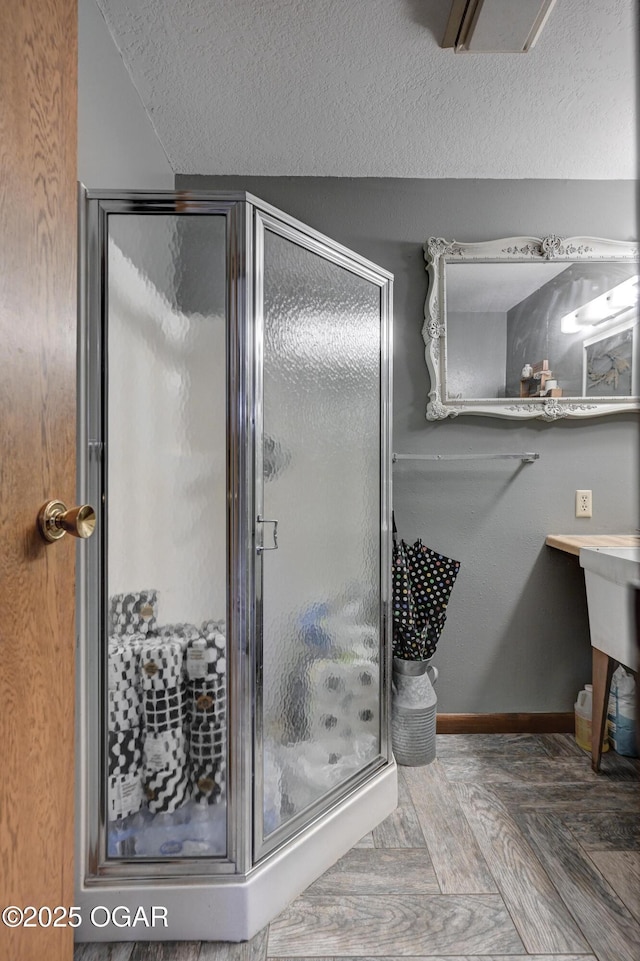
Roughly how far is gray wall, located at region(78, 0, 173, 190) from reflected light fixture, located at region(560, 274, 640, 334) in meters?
1.71

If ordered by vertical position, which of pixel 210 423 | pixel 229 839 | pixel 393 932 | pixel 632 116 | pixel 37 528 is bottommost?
pixel 393 932

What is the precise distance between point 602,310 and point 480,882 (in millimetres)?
2071

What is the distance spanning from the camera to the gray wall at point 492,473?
7.50ft

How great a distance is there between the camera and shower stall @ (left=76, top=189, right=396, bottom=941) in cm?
129

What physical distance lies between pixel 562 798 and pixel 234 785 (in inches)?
46.6

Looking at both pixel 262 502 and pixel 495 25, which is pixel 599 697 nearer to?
pixel 262 502

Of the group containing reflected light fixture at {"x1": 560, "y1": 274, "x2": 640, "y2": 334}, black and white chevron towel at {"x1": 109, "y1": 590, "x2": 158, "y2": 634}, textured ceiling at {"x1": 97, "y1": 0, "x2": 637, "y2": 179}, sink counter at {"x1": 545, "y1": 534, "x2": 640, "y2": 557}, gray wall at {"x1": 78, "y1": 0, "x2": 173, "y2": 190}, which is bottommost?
black and white chevron towel at {"x1": 109, "y1": 590, "x2": 158, "y2": 634}

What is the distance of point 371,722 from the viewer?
5.77 feet

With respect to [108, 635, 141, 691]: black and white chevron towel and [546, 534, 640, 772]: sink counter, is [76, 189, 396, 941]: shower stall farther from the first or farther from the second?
[546, 534, 640, 772]: sink counter

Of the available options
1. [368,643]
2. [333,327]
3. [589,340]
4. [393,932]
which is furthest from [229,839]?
[589,340]

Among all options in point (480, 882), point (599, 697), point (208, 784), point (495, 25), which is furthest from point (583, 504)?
point (208, 784)

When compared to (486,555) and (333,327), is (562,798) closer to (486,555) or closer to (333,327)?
(486,555)

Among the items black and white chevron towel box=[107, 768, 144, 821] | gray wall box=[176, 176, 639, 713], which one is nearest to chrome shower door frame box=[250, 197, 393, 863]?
black and white chevron towel box=[107, 768, 144, 821]

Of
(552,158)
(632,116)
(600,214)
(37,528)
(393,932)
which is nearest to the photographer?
(37,528)
